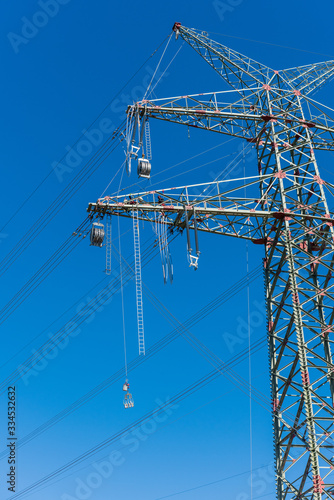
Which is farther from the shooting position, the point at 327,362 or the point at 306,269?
the point at 306,269

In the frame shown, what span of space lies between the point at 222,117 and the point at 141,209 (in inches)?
327

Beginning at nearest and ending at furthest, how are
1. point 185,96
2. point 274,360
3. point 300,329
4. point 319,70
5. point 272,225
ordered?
point 300,329, point 274,360, point 272,225, point 185,96, point 319,70

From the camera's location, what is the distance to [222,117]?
3669 cm

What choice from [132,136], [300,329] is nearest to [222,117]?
[132,136]

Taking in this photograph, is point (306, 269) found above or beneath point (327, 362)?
above

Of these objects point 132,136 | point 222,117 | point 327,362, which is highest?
point 222,117

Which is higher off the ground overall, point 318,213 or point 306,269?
point 318,213

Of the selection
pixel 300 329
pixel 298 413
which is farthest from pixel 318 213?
pixel 298 413

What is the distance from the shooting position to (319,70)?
39.6 meters

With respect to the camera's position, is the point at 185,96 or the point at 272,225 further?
the point at 185,96

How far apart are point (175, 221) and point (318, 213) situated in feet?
23.1

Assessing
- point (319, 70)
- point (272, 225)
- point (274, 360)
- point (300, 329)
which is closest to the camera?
point (300, 329)

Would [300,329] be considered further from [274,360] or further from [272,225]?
[272,225]

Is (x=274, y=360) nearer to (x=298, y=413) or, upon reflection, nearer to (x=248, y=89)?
(x=298, y=413)
